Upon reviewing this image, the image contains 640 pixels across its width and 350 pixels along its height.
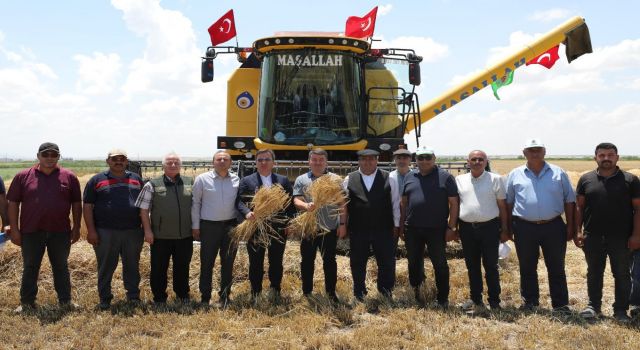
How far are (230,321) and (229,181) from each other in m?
1.42

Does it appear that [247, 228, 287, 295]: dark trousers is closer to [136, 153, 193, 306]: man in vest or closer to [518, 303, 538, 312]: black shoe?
[136, 153, 193, 306]: man in vest

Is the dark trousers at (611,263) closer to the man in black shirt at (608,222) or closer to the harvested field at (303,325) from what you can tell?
the man in black shirt at (608,222)

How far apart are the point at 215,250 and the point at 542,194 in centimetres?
332

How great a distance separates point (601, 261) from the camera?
495 centimetres

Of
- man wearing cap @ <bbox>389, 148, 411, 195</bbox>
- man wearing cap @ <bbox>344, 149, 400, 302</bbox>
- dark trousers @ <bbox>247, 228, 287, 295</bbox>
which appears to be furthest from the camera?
man wearing cap @ <bbox>389, 148, 411, 195</bbox>

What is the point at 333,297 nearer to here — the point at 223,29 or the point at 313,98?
the point at 313,98

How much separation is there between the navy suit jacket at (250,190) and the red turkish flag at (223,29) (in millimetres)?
4824

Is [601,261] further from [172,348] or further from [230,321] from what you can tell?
[172,348]

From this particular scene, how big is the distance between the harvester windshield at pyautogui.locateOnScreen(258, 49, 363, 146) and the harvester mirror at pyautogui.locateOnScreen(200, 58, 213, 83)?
1.00 m

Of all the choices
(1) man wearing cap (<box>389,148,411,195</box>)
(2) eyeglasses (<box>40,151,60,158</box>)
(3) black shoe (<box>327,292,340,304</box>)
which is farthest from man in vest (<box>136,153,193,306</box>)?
(1) man wearing cap (<box>389,148,411,195</box>)

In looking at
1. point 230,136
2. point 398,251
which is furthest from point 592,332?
point 230,136

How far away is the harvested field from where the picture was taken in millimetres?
4250

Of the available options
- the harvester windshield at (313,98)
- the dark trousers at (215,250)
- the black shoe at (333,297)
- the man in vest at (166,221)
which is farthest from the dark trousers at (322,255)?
the harvester windshield at (313,98)

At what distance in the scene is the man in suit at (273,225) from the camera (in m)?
5.23
